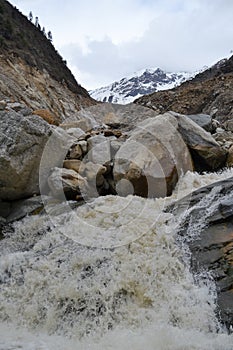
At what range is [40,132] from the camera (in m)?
8.26

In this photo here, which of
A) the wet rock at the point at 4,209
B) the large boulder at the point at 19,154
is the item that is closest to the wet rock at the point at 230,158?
the large boulder at the point at 19,154

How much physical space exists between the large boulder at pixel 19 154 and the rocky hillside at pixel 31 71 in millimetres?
9286

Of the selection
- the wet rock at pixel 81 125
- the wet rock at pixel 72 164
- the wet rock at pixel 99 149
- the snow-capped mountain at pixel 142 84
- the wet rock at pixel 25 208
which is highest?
the snow-capped mountain at pixel 142 84

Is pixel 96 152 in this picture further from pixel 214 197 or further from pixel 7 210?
pixel 214 197

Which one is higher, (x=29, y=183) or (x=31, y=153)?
(x=31, y=153)

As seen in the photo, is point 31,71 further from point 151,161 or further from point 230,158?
point 151,161

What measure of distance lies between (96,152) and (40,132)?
1.64 meters

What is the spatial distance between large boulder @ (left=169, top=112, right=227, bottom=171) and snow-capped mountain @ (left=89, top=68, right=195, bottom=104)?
454ft

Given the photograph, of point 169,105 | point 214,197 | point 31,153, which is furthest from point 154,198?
point 169,105

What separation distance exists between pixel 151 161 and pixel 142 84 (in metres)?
170

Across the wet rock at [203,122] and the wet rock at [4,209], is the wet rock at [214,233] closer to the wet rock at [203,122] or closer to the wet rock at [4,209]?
the wet rock at [4,209]

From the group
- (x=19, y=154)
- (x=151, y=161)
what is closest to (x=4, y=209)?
(x=19, y=154)

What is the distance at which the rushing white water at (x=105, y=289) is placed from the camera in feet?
15.6

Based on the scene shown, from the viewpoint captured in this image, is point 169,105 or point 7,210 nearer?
point 7,210
